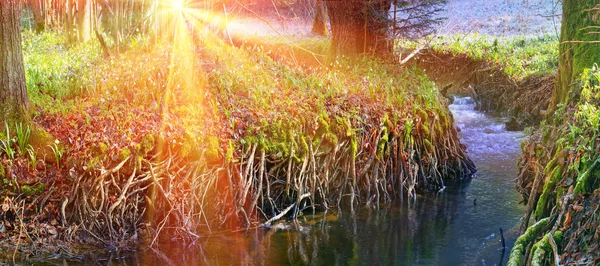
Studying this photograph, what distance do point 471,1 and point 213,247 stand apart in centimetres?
3078

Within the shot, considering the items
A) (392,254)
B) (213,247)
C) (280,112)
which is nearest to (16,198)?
(213,247)

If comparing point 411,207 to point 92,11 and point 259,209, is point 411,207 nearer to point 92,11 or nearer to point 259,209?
point 259,209

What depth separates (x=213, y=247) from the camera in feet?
24.4

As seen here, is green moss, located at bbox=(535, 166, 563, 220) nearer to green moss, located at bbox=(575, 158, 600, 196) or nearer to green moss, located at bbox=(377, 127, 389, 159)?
green moss, located at bbox=(575, 158, 600, 196)

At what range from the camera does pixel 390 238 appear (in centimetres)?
808

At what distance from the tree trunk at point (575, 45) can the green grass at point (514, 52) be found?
24.5ft

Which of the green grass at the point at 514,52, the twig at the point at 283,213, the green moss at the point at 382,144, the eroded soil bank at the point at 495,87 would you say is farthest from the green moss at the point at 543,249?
the green grass at the point at 514,52

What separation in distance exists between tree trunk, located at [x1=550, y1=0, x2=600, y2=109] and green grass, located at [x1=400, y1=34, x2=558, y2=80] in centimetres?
746

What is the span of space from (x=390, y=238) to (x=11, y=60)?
5.07 metres

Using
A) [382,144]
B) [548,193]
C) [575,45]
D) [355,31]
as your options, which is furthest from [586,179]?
[355,31]

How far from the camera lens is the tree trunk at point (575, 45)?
7906 millimetres

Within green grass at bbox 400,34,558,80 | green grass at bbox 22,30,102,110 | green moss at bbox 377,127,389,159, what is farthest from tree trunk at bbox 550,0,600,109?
green grass at bbox 400,34,558,80

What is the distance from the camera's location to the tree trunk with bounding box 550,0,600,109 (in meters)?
7.91

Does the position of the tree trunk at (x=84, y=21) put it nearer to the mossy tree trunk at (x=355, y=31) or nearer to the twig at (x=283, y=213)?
the mossy tree trunk at (x=355, y=31)
